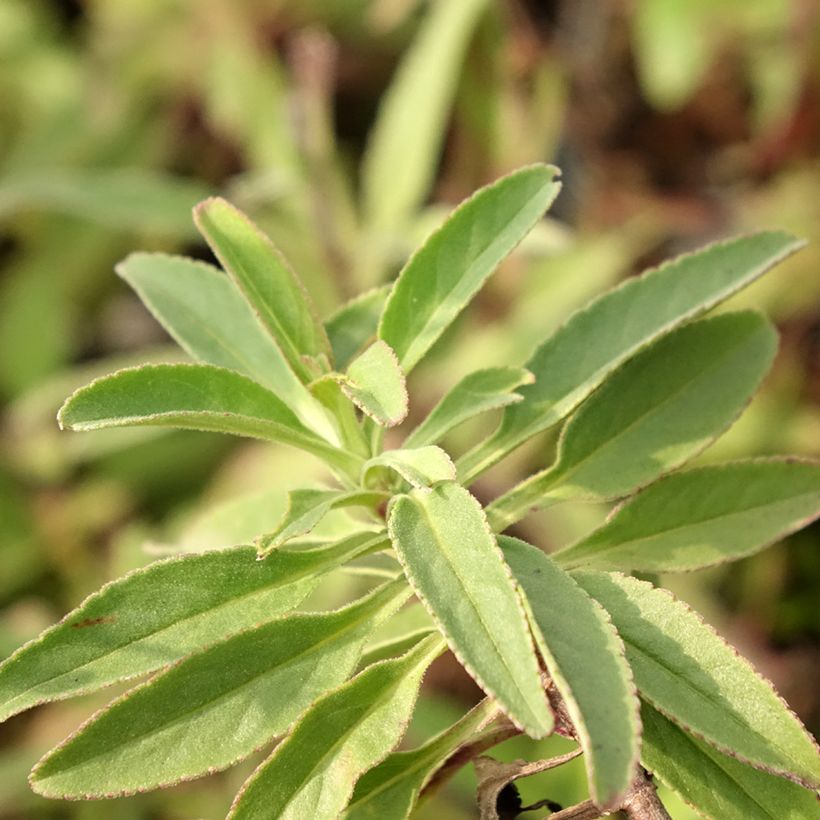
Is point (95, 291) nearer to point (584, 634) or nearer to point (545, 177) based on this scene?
point (545, 177)

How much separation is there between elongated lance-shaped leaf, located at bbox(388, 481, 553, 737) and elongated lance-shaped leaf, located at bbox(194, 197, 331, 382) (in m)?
0.19

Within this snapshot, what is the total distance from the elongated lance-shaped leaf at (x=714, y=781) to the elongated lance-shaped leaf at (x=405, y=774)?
5.1 inches

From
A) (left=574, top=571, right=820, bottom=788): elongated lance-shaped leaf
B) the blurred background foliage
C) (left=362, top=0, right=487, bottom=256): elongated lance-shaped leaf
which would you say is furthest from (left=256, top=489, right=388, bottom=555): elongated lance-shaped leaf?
(left=362, top=0, right=487, bottom=256): elongated lance-shaped leaf

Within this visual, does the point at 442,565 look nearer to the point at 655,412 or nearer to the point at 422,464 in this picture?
the point at 422,464

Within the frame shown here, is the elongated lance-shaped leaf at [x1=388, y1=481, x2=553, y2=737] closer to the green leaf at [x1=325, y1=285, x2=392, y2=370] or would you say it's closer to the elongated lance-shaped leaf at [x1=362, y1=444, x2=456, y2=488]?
the elongated lance-shaped leaf at [x1=362, y1=444, x2=456, y2=488]

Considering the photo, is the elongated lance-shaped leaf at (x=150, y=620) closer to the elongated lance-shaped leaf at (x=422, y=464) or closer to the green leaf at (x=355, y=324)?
the elongated lance-shaped leaf at (x=422, y=464)

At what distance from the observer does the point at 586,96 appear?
264 centimetres

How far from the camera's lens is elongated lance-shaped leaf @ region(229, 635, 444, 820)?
820 millimetres

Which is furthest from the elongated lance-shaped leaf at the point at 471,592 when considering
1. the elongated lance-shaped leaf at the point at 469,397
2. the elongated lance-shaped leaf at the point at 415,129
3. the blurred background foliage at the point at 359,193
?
the elongated lance-shaped leaf at the point at 415,129

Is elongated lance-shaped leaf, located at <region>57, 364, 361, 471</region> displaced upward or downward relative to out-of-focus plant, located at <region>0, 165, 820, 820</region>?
upward

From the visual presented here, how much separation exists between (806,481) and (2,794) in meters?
1.65

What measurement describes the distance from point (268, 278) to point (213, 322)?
14 centimetres

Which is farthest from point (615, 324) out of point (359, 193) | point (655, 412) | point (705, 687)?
point (359, 193)

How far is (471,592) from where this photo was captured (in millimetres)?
754
